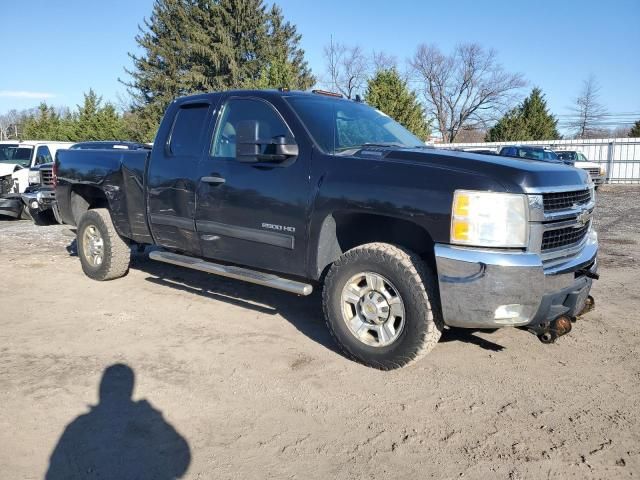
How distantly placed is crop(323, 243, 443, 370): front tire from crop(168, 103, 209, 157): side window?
2030 mm

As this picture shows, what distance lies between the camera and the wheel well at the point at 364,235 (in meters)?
4.07

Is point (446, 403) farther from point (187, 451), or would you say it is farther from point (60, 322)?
point (60, 322)

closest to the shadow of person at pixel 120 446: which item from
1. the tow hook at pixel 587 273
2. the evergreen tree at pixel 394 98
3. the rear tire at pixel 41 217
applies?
the tow hook at pixel 587 273

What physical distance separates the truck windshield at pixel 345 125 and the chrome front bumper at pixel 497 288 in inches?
55.1

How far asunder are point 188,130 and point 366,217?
2.22 metres

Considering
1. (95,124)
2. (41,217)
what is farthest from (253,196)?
(95,124)

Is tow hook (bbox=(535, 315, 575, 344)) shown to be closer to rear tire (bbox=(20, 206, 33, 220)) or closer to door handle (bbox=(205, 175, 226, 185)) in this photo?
door handle (bbox=(205, 175, 226, 185))

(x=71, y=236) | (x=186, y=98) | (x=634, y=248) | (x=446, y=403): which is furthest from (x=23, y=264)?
(x=634, y=248)

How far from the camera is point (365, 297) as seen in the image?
3.94m

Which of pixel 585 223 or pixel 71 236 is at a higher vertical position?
pixel 585 223

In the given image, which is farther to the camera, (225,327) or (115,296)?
(115,296)

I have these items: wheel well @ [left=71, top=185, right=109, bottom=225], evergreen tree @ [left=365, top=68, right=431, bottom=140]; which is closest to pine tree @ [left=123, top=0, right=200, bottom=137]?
evergreen tree @ [left=365, top=68, right=431, bottom=140]

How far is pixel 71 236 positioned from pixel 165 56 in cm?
2961

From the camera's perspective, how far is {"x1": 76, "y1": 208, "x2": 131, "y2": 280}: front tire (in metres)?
6.36
